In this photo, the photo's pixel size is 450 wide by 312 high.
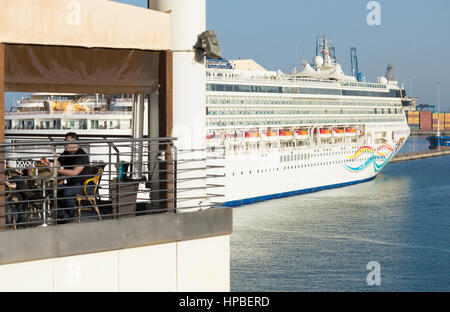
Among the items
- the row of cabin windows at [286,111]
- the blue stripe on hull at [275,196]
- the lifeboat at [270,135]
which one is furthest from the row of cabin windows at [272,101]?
the blue stripe on hull at [275,196]

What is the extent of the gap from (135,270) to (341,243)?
20.4m

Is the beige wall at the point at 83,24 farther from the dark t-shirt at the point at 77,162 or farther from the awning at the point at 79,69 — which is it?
the dark t-shirt at the point at 77,162

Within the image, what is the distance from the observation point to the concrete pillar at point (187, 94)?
538 cm

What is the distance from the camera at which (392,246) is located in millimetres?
24188

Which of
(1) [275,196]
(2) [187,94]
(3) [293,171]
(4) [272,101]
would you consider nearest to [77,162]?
(2) [187,94]

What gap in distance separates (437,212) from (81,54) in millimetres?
30047

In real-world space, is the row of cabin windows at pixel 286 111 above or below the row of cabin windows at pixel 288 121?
above

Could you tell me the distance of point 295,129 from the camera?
1892 inches

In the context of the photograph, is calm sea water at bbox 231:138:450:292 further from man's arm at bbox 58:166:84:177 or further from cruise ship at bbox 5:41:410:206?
man's arm at bbox 58:166:84:177

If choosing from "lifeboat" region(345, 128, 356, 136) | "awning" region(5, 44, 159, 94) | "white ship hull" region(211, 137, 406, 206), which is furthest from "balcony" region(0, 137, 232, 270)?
"lifeboat" region(345, 128, 356, 136)

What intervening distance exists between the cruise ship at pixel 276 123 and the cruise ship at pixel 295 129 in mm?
63

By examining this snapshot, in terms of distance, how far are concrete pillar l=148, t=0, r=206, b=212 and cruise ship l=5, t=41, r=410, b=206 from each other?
25.8 metres

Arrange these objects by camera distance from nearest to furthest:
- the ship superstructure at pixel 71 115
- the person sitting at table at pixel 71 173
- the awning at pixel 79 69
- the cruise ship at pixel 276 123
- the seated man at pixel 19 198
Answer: the awning at pixel 79 69, the seated man at pixel 19 198, the person sitting at table at pixel 71 173, the ship superstructure at pixel 71 115, the cruise ship at pixel 276 123

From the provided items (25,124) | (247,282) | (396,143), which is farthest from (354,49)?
(247,282)
